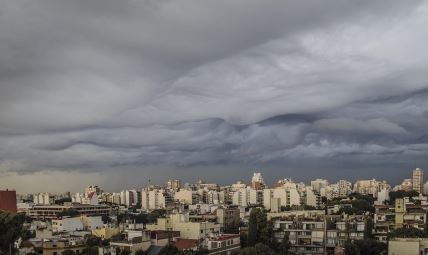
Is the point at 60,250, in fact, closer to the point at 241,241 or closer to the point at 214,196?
the point at 241,241

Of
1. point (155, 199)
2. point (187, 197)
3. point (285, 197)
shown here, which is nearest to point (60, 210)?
point (155, 199)

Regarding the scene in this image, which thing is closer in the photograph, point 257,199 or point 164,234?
point 164,234

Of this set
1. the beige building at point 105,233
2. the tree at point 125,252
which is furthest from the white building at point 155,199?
the tree at point 125,252

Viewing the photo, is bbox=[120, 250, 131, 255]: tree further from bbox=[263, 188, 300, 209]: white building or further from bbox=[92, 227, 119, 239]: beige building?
bbox=[263, 188, 300, 209]: white building

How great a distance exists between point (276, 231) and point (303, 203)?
31.1 meters

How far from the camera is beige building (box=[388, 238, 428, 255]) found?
951 inches

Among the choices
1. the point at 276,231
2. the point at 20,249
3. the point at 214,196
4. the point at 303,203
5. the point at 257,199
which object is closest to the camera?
the point at 20,249

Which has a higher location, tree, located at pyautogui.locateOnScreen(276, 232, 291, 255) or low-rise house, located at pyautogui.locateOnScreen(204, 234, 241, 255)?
low-rise house, located at pyautogui.locateOnScreen(204, 234, 241, 255)

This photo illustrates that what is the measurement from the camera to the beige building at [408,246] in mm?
24156

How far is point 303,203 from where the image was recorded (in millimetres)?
61000

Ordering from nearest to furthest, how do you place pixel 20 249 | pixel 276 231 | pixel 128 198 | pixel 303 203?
1. pixel 20 249
2. pixel 276 231
3. pixel 303 203
4. pixel 128 198

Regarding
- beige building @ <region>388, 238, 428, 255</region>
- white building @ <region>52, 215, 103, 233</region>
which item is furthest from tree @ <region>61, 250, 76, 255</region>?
beige building @ <region>388, 238, 428, 255</region>

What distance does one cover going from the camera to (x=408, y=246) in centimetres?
2442

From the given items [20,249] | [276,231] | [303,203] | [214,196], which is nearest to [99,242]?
[20,249]
